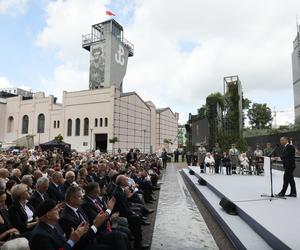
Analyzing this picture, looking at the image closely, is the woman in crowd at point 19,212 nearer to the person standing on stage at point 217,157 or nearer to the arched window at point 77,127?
the person standing on stage at point 217,157

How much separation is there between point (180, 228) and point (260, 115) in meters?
51.8

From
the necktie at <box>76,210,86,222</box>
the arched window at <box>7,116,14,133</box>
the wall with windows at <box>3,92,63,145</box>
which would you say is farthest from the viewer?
the arched window at <box>7,116,14,133</box>

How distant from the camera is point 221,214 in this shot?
19.4 feet

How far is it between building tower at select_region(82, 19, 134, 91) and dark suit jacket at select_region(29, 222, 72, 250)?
46.6 m

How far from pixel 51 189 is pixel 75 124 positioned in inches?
1774

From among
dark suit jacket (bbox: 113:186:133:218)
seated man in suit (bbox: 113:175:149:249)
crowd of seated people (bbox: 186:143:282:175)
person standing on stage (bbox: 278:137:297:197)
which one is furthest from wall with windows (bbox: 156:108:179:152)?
dark suit jacket (bbox: 113:186:133:218)

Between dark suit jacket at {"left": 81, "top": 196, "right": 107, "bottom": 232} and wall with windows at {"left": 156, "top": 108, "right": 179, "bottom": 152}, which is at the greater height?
wall with windows at {"left": 156, "top": 108, "right": 179, "bottom": 152}

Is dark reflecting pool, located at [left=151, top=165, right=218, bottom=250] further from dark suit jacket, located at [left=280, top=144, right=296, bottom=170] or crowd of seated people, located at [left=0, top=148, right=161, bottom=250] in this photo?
dark suit jacket, located at [left=280, top=144, right=296, bottom=170]

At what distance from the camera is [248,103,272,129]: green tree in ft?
172

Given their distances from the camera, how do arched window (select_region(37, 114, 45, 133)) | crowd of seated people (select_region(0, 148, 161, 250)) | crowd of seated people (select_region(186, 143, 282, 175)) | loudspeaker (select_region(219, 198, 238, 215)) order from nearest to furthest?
crowd of seated people (select_region(0, 148, 161, 250)) → loudspeaker (select_region(219, 198, 238, 215)) → crowd of seated people (select_region(186, 143, 282, 175)) → arched window (select_region(37, 114, 45, 133))

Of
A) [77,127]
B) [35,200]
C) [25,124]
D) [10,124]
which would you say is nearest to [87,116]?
[77,127]

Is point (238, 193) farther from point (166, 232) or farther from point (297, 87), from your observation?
point (297, 87)

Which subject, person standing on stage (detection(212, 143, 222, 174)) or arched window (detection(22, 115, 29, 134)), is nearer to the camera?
person standing on stage (detection(212, 143, 222, 174))

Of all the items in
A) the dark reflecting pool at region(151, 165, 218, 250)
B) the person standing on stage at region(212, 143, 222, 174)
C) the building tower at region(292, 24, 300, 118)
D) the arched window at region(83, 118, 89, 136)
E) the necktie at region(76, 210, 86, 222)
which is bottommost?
the dark reflecting pool at region(151, 165, 218, 250)
